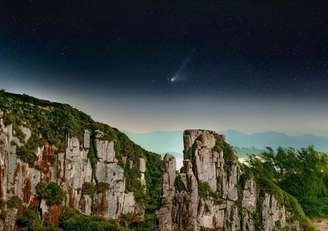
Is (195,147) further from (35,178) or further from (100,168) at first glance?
(100,168)

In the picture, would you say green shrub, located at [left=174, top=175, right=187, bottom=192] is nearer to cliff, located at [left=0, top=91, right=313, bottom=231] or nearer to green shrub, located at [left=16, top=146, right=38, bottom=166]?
cliff, located at [left=0, top=91, right=313, bottom=231]

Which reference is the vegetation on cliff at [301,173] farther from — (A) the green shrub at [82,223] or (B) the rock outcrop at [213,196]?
(A) the green shrub at [82,223]

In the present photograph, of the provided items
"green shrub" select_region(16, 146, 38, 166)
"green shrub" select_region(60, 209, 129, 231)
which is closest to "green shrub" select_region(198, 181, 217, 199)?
"green shrub" select_region(60, 209, 129, 231)

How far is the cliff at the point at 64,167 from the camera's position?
55569mm

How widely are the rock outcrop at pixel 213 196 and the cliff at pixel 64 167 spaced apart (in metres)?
17.2

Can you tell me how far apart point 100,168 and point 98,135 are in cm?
307

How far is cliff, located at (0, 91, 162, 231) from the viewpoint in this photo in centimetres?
5557

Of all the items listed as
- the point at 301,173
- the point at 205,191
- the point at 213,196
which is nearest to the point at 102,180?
the point at 301,173

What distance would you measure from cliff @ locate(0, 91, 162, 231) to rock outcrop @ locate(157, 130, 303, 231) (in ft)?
56.5

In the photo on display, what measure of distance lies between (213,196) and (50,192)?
69.8 feet

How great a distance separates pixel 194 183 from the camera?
31812 millimetres

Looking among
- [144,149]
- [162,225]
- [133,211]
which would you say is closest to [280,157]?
[133,211]

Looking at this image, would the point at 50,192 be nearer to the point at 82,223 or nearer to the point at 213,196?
the point at 82,223

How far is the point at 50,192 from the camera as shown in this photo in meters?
57.3
